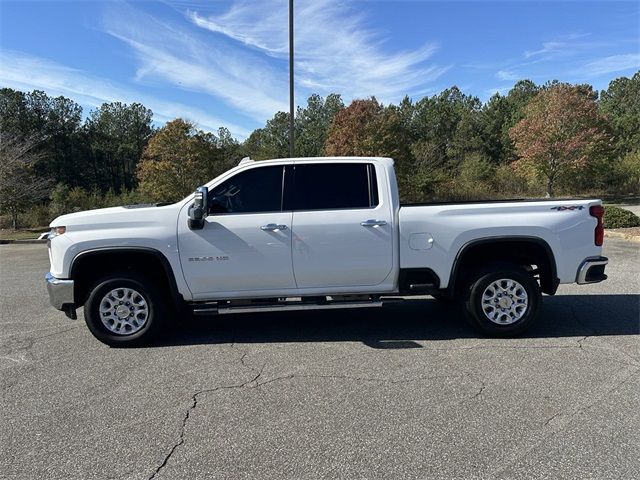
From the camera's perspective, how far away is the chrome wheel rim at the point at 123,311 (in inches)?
211

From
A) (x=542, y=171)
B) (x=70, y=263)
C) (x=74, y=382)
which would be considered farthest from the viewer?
(x=542, y=171)

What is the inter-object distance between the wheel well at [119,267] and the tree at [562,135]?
3111 cm

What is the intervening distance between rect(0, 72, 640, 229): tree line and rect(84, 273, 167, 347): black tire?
21102mm

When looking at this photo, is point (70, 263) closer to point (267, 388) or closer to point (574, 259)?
point (267, 388)

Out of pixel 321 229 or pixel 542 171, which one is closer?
pixel 321 229

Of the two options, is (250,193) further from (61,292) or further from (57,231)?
(61,292)

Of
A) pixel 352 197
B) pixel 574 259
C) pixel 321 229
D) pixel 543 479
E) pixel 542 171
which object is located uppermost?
pixel 542 171

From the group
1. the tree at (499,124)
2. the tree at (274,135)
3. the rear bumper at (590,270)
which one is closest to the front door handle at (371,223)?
the rear bumper at (590,270)

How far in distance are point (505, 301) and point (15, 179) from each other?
78.8ft

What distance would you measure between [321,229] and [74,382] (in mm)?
2729

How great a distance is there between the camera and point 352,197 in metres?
5.53

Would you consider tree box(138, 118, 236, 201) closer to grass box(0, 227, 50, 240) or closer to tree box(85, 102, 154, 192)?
grass box(0, 227, 50, 240)

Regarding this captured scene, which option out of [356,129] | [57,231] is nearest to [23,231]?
[356,129]

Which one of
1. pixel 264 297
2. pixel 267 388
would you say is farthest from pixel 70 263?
pixel 267 388
